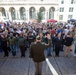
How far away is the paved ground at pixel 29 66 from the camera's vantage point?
7586 mm

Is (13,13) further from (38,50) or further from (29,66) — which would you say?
(38,50)

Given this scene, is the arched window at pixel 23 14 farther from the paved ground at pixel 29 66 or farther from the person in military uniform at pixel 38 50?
the person in military uniform at pixel 38 50

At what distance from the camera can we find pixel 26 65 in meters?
8.72

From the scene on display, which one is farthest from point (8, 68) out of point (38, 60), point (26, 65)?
point (38, 60)

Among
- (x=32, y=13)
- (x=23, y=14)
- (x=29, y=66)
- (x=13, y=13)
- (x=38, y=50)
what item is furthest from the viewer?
(x=32, y=13)

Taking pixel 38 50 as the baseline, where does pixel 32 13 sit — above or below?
below

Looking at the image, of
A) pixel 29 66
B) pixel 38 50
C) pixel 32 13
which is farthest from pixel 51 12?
pixel 38 50

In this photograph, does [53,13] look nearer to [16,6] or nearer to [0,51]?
[16,6]

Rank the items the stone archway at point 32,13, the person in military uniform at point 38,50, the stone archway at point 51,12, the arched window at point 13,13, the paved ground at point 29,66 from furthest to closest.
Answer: the stone archway at point 32,13, the stone archway at point 51,12, the arched window at point 13,13, the paved ground at point 29,66, the person in military uniform at point 38,50

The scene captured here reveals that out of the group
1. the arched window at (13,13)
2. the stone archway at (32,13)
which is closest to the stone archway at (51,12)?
the stone archway at (32,13)

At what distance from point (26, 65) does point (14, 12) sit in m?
50.1

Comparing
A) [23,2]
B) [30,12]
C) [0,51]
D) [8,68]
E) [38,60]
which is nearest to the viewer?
[38,60]

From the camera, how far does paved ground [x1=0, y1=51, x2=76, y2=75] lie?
7586 millimetres

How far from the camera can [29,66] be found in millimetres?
8547
